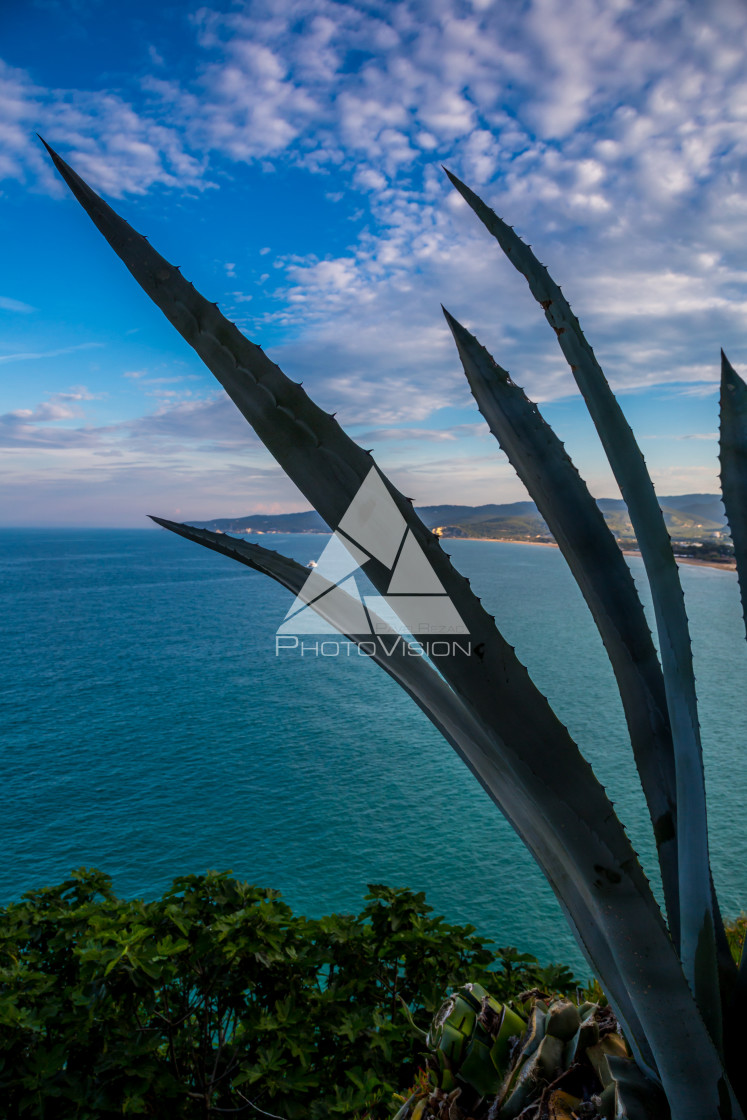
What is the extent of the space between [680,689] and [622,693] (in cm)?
19

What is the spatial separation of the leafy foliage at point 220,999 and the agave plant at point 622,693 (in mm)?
1325

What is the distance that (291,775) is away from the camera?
685 inches

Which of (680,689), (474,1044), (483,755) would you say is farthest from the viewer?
(474,1044)

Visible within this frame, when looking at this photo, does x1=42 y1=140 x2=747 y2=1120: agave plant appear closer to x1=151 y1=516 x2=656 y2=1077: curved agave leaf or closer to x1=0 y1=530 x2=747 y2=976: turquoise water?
x1=151 y1=516 x2=656 y2=1077: curved agave leaf

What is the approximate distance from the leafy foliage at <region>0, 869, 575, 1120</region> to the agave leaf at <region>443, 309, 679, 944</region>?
137 cm

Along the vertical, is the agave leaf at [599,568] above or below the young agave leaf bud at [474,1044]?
above

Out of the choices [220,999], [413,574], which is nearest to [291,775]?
[220,999]

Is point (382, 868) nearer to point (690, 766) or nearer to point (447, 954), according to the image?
point (447, 954)

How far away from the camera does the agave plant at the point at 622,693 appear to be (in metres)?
0.92

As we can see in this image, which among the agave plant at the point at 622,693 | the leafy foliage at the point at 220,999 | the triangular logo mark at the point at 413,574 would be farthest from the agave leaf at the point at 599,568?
the leafy foliage at the point at 220,999

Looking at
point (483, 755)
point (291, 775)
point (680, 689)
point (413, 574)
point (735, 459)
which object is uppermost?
point (735, 459)

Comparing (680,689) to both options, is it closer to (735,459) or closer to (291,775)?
(735,459)

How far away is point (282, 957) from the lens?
2.14m

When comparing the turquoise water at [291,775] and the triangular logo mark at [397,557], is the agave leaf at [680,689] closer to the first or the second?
the triangular logo mark at [397,557]
